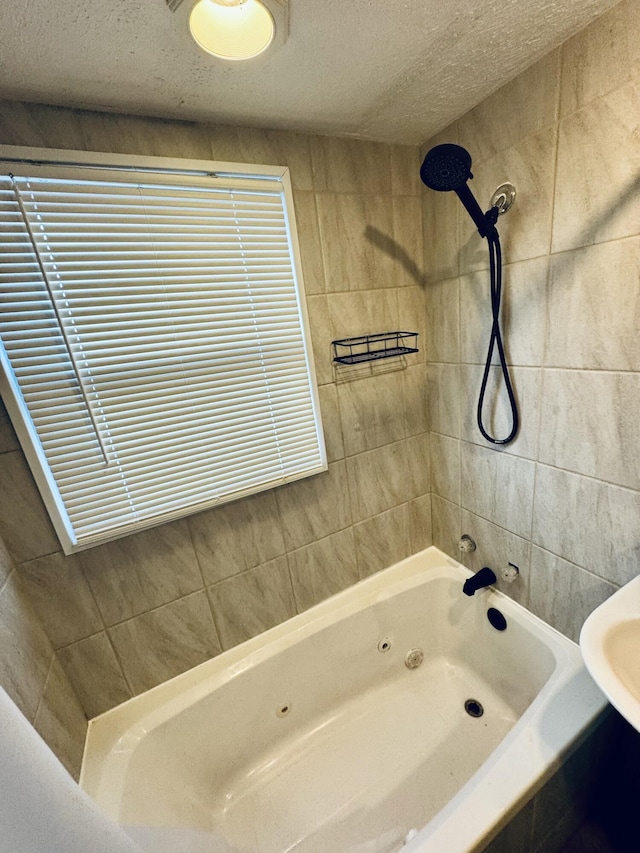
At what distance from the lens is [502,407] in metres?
1.25

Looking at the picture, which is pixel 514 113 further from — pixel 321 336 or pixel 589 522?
pixel 589 522

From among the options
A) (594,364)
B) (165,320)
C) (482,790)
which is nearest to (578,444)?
(594,364)

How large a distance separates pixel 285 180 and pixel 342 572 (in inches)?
59.3

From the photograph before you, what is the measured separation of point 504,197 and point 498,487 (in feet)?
3.24

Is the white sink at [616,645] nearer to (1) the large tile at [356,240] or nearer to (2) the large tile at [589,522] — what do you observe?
(2) the large tile at [589,522]

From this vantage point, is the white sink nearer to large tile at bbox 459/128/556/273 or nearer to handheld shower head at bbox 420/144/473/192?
large tile at bbox 459/128/556/273

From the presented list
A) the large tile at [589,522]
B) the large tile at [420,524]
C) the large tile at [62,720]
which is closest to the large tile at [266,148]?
the large tile at [589,522]

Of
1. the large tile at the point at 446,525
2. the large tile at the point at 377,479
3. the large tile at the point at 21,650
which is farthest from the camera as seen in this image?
the large tile at the point at 446,525

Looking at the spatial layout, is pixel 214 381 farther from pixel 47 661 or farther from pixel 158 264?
pixel 47 661

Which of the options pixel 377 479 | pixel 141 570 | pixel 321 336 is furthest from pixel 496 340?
pixel 141 570

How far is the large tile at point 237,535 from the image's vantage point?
1.20 m

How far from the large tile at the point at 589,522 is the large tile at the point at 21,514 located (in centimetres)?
154

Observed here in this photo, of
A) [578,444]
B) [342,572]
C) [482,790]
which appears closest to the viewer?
[482,790]

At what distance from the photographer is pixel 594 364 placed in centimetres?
97
